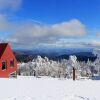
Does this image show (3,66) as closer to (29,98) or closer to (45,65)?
(29,98)

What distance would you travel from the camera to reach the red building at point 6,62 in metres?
38.4

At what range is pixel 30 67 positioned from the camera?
12475 centimetres

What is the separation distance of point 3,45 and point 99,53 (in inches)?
656

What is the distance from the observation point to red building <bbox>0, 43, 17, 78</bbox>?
38406 millimetres

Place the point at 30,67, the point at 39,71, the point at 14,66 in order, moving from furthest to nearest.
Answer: the point at 30,67 < the point at 39,71 < the point at 14,66

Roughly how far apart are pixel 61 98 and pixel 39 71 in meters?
102

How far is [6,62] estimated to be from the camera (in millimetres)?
39344

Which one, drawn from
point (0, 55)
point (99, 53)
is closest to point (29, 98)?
point (0, 55)

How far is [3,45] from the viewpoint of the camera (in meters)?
39.7

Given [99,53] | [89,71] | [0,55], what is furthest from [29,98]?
[89,71]

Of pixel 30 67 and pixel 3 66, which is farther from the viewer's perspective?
pixel 30 67

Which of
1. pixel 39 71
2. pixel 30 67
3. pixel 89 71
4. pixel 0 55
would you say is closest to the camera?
pixel 0 55

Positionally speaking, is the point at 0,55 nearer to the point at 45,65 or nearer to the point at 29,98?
the point at 29,98

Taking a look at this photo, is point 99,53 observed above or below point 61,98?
above
